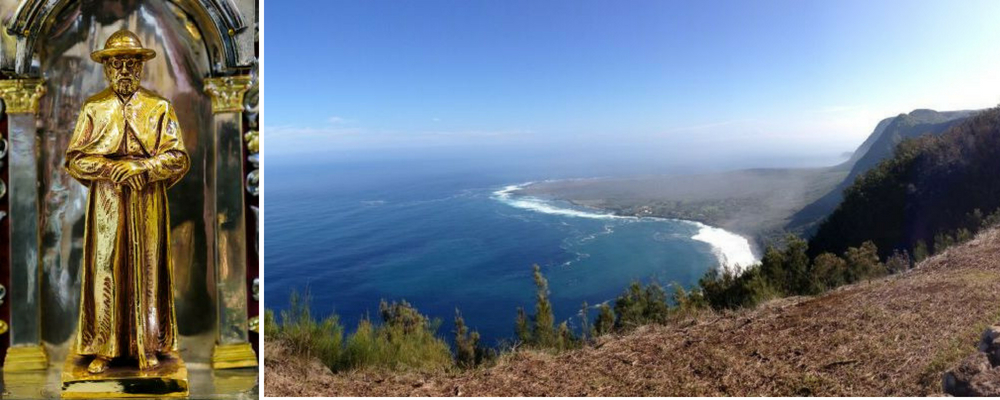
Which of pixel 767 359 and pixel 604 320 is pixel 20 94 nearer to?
pixel 604 320

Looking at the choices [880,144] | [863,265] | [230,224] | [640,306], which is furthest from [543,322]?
[880,144]

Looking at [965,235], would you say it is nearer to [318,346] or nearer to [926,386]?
[926,386]

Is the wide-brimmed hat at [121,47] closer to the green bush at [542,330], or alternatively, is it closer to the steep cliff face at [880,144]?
the green bush at [542,330]

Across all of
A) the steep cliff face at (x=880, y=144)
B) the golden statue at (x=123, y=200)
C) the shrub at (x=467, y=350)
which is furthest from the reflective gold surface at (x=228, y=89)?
the steep cliff face at (x=880, y=144)

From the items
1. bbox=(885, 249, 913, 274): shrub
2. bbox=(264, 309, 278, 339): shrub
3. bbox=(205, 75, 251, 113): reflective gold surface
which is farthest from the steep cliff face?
bbox=(205, 75, 251, 113): reflective gold surface

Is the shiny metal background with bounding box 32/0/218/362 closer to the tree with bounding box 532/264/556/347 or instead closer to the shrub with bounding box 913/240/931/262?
the tree with bounding box 532/264/556/347
